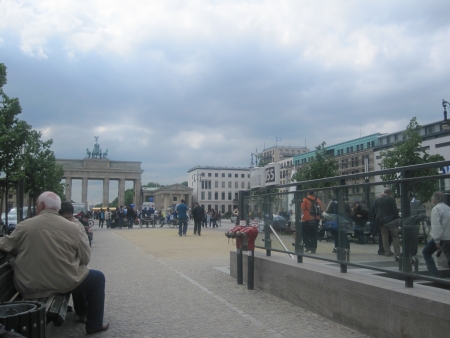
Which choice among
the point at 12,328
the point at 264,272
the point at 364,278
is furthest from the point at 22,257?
the point at 264,272

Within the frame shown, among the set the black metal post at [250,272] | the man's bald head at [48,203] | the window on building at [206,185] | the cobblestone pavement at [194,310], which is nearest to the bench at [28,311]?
the man's bald head at [48,203]

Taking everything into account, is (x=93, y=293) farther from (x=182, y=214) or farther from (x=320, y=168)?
(x=320, y=168)

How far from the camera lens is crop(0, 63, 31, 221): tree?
2347cm

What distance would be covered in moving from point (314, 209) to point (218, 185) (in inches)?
6282

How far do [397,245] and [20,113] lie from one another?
937 inches

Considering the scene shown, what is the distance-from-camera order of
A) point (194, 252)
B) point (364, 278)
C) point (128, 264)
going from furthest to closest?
1. point (194, 252)
2. point (128, 264)
3. point (364, 278)

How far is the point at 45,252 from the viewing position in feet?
16.8

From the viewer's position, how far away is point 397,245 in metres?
5.70

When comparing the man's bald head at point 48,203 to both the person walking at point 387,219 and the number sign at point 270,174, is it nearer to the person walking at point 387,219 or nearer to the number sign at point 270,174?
the person walking at point 387,219

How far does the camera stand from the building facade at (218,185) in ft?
543

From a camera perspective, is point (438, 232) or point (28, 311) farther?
point (438, 232)

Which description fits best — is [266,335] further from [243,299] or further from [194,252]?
[194,252]

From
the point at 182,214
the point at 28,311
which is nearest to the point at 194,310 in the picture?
the point at 28,311

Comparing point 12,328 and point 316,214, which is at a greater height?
point 316,214
